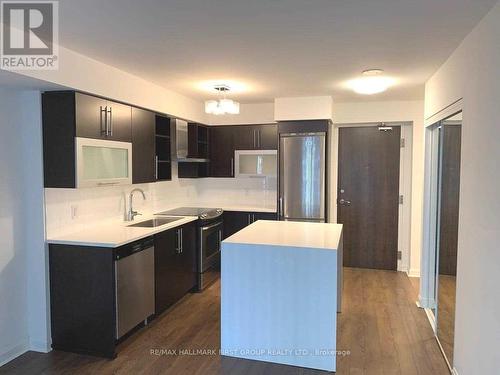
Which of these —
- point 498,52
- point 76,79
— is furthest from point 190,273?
point 498,52

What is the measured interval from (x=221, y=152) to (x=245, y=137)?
0.42m

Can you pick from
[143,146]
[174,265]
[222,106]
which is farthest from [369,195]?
[143,146]

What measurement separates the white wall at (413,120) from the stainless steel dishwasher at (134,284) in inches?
131

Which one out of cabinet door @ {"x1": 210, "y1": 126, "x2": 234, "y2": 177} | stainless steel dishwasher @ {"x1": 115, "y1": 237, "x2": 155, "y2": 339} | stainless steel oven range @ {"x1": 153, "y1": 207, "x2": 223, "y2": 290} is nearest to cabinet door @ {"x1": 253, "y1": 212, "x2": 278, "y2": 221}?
stainless steel oven range @ {"x1": 153, "y1": 207, "x2": 223, "y2": 290}

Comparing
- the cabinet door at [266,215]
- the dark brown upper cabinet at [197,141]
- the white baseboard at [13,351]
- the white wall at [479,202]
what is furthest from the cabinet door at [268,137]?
the white baseboard at [13,351]

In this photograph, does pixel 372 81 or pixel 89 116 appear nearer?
pixel 89 116

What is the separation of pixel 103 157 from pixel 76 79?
69 cm

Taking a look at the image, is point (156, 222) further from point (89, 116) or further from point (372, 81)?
point (372, 81)

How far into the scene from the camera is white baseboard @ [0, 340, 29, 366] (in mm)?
2879

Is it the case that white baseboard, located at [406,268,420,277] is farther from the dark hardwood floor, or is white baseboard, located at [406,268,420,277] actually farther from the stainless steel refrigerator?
the stainless steel refrigerator

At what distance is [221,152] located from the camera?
5.41 m

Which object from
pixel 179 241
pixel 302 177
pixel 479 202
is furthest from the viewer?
pixel 302 177

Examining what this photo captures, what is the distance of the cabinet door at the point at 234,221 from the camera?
16.7 feet

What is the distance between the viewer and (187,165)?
5234mm
